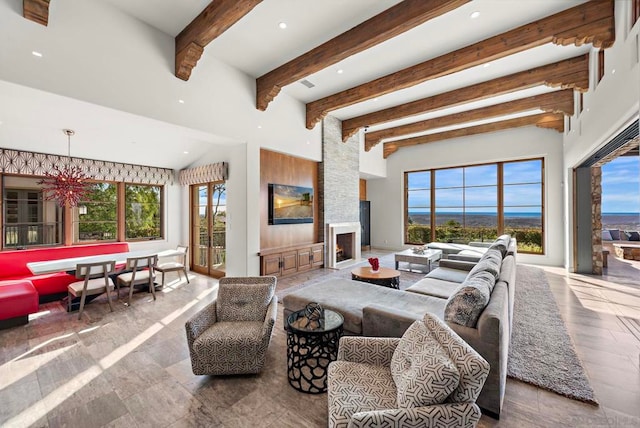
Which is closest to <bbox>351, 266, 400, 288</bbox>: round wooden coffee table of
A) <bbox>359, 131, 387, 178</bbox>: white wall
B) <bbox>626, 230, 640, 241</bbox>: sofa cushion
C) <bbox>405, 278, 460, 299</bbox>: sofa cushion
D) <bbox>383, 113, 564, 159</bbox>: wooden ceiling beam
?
<bbox>405, 278, 460, 299</bbox>: sofa cushion

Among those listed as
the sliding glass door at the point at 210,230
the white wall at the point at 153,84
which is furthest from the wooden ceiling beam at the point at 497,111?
the sliding glass door at the point at 210,230

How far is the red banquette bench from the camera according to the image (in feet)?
10.9

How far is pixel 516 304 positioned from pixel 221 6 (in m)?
5.65

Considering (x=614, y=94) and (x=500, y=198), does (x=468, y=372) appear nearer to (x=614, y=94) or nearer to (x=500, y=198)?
(x=614, y=94)

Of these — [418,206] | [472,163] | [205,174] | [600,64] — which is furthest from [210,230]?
[472,163]

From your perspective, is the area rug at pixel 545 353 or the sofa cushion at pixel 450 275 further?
the sofa cushion at pixel 450 275

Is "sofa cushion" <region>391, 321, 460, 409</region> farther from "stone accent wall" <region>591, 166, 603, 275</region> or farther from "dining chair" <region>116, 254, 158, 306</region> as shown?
"stone accent wall" <region>591, 166, 603, 275</region>

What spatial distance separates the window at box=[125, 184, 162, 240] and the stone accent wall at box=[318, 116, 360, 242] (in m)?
3.96

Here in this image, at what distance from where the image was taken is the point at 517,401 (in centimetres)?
203

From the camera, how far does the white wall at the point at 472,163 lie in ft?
22.9

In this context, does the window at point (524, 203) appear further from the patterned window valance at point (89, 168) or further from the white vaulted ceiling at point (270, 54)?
the patterned window valance at point (89, 168)

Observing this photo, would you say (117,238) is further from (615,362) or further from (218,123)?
(615,362)

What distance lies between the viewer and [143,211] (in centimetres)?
632

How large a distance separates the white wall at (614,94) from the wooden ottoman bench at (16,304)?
22.9 feet
